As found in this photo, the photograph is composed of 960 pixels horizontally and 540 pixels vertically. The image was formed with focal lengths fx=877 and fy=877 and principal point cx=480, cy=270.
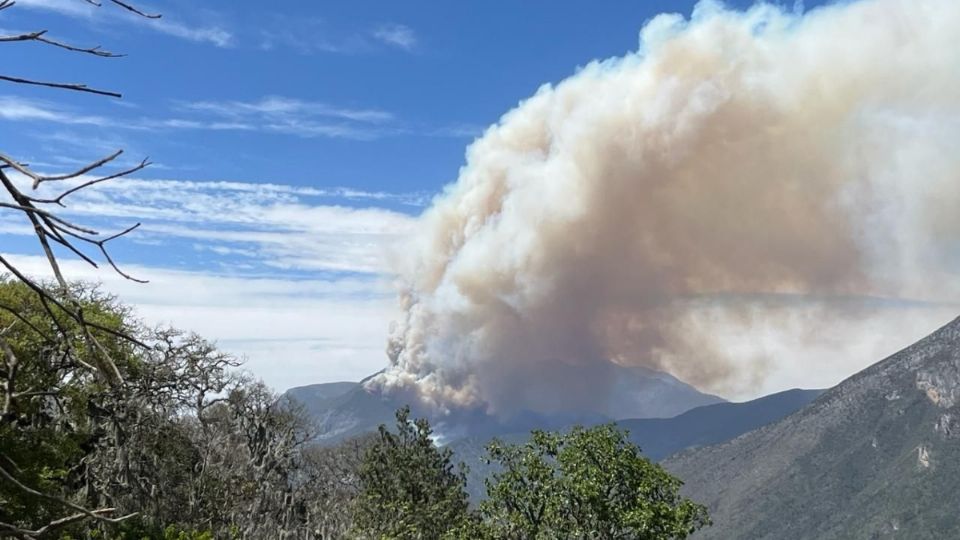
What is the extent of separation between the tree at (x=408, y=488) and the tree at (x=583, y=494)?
7.98 meters

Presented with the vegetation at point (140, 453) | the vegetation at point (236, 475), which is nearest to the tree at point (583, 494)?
the vegetation at point (236, 475)

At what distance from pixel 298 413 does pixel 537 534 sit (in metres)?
61.1

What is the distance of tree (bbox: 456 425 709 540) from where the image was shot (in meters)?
35.0

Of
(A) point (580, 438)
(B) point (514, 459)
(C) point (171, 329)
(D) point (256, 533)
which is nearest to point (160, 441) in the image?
(D) point (256, 533)

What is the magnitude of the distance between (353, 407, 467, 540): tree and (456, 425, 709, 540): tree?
314 inches

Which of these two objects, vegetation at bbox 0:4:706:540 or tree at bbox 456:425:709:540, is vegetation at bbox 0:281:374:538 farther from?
tree at bbox 456:425:709:540

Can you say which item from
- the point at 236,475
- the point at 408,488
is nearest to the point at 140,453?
the point at 236,475

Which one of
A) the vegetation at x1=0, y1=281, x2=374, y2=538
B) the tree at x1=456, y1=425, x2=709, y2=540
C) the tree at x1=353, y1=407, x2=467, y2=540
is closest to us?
the vegetation at x1=0, y1=281, x2=374, y2=538

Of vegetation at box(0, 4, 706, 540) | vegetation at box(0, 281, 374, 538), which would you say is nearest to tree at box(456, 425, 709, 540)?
vegetation at box(0, 4, 706, 540)

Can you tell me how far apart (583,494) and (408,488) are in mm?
19705

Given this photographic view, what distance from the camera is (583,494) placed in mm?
35438

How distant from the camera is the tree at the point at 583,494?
35.0 metres

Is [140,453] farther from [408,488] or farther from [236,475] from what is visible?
[408,488]

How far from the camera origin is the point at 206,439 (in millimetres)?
47094
